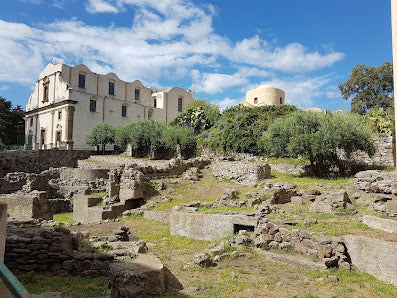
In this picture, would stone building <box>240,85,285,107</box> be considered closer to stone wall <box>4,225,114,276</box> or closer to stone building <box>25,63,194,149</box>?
stone building <box>25,63,194,149</box>

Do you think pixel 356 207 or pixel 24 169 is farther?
pixel 24 169

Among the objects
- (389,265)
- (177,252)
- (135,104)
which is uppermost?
(135,104)

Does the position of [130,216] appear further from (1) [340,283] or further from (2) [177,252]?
(1) [340,283]

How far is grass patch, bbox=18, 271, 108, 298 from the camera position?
5.28 metres

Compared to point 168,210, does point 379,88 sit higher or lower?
higher

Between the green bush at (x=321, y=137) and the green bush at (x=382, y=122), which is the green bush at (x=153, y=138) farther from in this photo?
the green bush at (x=382, y=122)

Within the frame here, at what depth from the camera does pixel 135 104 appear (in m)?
47.1

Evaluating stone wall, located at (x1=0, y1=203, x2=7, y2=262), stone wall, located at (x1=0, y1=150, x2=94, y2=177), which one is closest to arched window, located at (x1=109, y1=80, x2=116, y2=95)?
stone wall, located at (x1=0, y1=150, x2=94, y2=177)

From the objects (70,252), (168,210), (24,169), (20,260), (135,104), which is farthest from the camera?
(135,104)

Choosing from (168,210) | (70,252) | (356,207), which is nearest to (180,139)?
(168,210)

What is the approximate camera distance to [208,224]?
30.5 feet

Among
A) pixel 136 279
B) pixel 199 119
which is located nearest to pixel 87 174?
pixel 199 119

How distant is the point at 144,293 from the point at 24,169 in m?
31.8

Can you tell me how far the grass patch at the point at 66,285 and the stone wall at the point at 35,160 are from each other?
28.4 meters
